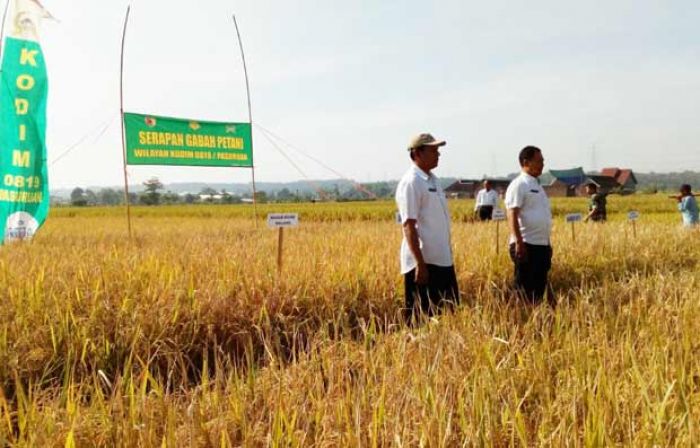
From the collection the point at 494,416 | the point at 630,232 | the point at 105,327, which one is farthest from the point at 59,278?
the point at 630,232

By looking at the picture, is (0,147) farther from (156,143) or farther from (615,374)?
(615,374)

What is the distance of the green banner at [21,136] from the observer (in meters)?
6.97

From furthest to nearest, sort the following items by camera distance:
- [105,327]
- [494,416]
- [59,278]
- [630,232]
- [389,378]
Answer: [630,232], [59,278], [105,327], [389,378], [494,416]

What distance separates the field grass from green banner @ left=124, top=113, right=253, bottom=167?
152 inches

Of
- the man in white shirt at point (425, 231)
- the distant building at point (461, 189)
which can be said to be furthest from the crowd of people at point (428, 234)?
the distant building at point (461, 189)

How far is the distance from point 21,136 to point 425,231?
655 cm

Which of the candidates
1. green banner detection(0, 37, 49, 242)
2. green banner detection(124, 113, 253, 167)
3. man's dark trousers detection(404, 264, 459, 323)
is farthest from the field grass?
green banner detection(124, 113, 253, 167)

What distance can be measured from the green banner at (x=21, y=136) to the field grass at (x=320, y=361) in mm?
2443

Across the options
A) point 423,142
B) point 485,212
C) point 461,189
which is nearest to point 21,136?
point 423,142

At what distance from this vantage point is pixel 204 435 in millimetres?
1716

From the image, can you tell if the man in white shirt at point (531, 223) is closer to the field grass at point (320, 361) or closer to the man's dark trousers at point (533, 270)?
the man's dark trousers at point (533, 270)

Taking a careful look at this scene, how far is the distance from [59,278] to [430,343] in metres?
2.90

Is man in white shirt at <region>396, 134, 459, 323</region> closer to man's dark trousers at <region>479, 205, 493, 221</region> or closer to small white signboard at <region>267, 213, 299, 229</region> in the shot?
small white signboard at <region>267, 213, 299, 229</region>

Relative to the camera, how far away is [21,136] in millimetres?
7086
